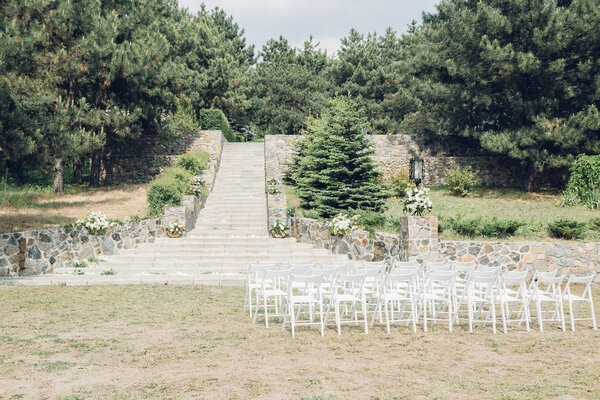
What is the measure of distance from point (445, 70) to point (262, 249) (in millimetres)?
14514

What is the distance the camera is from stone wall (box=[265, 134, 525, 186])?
25.9m

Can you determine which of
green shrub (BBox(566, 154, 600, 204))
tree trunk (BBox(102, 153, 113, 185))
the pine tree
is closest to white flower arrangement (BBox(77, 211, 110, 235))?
the pine tree

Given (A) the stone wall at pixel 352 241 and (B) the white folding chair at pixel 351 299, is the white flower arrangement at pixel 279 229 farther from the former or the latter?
(B) the white folding chair at pixel 351 299

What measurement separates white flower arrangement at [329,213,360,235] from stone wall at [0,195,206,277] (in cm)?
483

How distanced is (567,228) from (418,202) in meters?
4.24

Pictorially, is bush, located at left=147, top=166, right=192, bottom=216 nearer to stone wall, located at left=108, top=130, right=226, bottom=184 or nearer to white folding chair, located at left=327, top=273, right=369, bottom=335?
stone wall, located at left=108, top=130, right=226, bottom=184

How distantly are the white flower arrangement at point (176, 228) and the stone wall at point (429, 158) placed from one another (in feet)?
30.9

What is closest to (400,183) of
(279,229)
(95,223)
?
(279,229)

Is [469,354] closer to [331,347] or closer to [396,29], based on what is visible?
[331,347]

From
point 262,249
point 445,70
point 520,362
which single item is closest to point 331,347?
point 520,362

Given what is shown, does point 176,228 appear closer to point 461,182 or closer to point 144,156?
point 144,156

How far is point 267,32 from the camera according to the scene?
5150 cm

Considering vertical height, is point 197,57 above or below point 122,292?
above

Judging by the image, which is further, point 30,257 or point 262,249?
point 262,249
